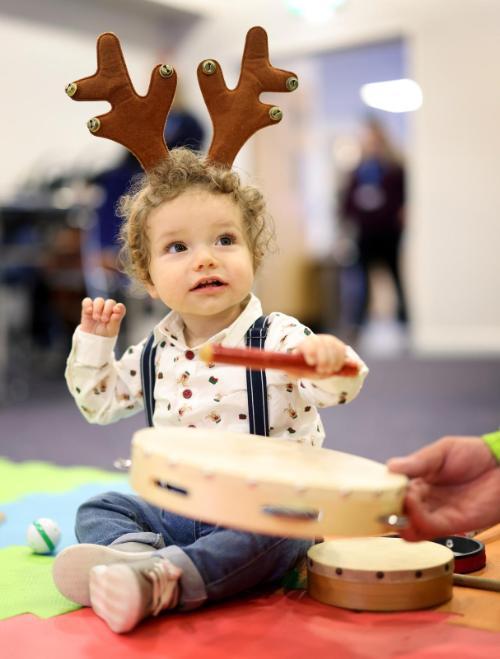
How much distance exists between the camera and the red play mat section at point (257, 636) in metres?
0.95

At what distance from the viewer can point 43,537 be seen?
1368mm

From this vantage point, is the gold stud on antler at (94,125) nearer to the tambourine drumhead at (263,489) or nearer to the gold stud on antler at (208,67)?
the gold stud on antler at (208,67)

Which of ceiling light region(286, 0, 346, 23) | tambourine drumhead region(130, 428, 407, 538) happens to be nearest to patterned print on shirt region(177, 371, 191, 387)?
tambourine drumhead region(130, 428, 407, 538)

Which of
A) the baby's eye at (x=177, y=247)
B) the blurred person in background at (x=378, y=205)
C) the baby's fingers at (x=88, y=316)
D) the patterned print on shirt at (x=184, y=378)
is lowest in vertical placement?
the patterned print on shirt at (x=184, y=378)

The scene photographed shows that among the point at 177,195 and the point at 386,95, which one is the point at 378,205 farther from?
the point at 177,195

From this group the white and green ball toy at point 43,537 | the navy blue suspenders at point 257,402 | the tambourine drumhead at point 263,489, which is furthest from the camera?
the white and green ball toy at point 43,537

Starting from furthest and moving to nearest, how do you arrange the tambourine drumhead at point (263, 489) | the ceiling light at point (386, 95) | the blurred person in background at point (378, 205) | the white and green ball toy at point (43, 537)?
1. the ceiling light at point (386, 95)
2. the blurred person in background at point (378, 205)
3. the white and green ball toy at point (43, 537)
4. the tambourine drumhead at point (263, 489)

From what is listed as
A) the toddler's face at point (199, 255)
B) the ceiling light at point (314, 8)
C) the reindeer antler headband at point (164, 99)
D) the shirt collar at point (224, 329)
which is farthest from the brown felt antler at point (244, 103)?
the ceiling light at point (314, 8)

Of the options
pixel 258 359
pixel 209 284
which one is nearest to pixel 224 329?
pixel 209 284

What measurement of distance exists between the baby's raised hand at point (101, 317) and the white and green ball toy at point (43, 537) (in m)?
0.34

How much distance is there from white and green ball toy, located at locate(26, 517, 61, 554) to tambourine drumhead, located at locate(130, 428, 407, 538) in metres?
0.48

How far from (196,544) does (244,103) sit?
640mm

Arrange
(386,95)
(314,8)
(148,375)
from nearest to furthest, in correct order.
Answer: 1. (148,375)
2. (314,8)
3. (386,95)

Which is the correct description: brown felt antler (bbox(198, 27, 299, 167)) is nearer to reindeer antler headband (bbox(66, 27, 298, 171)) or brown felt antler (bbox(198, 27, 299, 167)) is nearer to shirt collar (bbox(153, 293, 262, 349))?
reindeer antler headband (bbox(66, 27, 298, 171))
